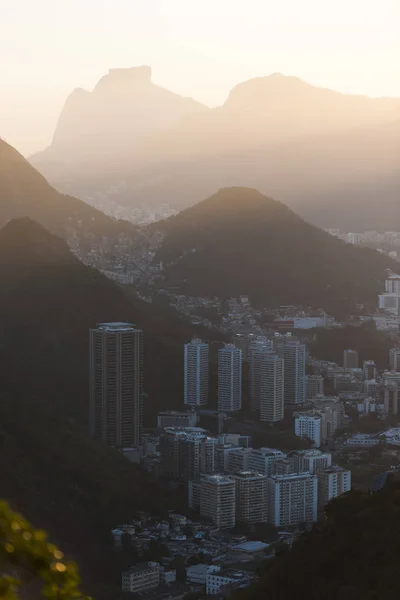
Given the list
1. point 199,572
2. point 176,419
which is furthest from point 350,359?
point 199,572

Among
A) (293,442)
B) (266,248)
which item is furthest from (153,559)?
(266,248)

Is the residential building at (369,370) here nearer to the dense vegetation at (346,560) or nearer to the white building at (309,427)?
the white building at (309,427)

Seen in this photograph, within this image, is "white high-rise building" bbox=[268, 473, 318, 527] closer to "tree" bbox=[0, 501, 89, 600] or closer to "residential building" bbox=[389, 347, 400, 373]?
"residential building" bbox=[389, 347, 400, 373]

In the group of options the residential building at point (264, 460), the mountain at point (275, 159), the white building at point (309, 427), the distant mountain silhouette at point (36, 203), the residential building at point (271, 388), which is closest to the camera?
the residential building at point (264, 460)

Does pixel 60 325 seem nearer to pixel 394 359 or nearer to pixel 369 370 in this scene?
pixel 369 370

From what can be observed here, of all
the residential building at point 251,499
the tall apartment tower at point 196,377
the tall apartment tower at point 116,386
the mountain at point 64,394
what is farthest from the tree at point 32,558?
the tall apartment tower at point 196,377

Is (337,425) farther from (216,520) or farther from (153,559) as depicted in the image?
(153,559)
